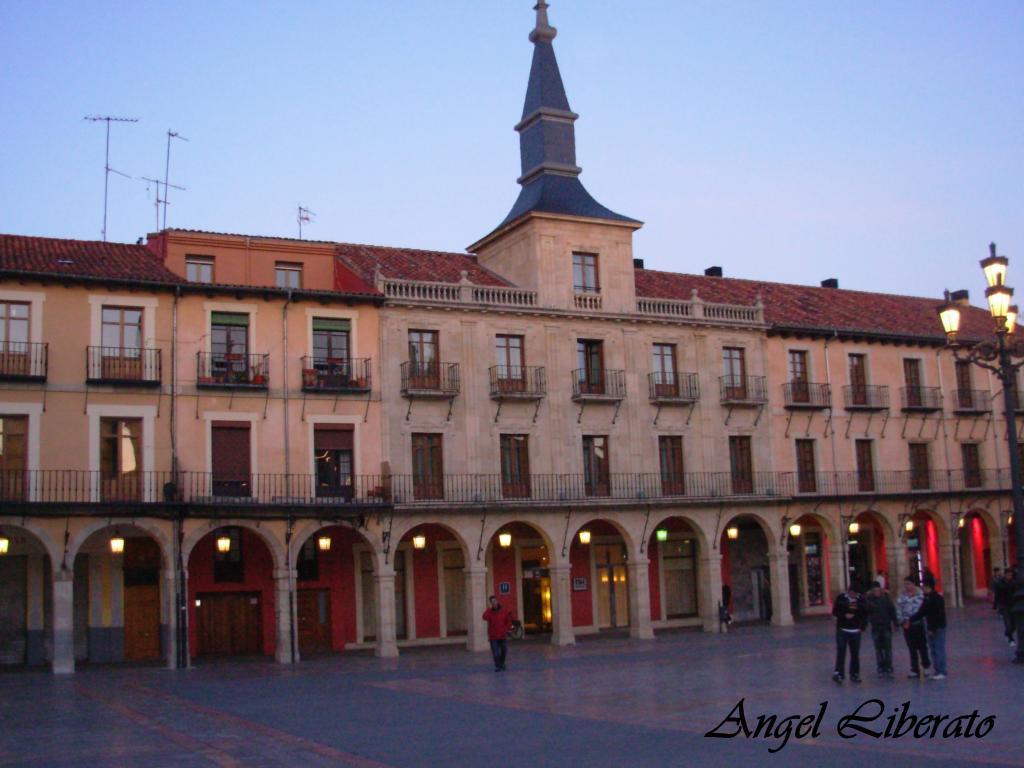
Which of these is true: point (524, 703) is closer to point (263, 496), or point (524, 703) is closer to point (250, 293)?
point (263, 496)

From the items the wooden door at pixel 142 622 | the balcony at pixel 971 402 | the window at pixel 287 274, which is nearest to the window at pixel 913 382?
the balcony at pixel 971 402

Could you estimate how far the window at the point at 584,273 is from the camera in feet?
126

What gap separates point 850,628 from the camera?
19.8 m

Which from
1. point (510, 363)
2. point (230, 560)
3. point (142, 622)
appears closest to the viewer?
point (142, 622)

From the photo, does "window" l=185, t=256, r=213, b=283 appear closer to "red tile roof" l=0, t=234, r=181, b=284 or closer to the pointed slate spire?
"red tile roof" l=0, t=234, r=181, b=284

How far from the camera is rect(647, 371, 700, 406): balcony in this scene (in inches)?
1524

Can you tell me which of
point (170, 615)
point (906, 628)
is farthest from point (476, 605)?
point (906, 628)

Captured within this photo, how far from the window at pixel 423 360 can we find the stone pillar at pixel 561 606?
22.2 ft

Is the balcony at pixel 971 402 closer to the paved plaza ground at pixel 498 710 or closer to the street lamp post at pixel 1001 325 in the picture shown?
the paved plaza ground at pixel 498 710

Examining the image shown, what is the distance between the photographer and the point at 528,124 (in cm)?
4159

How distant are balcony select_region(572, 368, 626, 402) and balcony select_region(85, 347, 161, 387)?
12.9 m

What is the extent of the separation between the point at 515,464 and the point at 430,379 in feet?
12.7

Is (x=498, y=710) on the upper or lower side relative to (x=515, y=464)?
lower

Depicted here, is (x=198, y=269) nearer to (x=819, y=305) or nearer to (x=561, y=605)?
(x=561, y=605)
